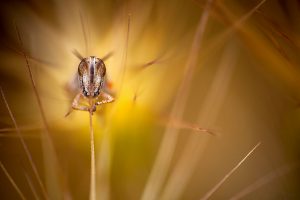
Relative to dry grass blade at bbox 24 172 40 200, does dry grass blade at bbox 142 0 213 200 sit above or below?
above

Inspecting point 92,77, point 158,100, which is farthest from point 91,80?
point 158,100

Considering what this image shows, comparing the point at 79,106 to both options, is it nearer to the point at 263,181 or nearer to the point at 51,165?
the point at 51,165

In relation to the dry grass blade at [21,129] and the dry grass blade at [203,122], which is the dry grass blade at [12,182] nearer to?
the dry grass blade at [21,129]

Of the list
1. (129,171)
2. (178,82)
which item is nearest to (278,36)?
(178,82)

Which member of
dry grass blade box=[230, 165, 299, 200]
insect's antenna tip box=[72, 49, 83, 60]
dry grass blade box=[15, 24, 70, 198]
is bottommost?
dry grass blade box=[230, 165, 299, 200]

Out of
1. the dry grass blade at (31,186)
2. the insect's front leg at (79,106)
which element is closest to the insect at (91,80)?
the insect's front leg at (79,106)

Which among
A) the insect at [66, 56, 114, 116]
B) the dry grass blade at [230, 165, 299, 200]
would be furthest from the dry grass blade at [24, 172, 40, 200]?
the dry grass blade at [230, 165, 299, 200]

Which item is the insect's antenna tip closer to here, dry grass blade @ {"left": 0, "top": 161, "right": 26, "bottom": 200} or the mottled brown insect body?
the mottled brown insect body

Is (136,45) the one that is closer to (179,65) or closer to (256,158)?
(179,65)
